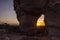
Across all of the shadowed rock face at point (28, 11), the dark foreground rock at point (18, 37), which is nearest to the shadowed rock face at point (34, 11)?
the shadowed rock face at point (28, 11)

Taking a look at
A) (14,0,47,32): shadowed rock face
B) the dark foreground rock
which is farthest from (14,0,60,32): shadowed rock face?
the dark foreground rock

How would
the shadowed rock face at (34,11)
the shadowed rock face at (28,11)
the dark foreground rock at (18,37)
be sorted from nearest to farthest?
the shadowed rock face at (34,11), the dark foreground rock at (18,37), the shadowed rock face at (28,11)

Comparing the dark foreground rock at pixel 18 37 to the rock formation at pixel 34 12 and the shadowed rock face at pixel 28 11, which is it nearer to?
the rock formation at pixel 34 12

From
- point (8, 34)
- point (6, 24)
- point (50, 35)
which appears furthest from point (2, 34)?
point (6, 24)

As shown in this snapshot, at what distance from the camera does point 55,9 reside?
920 cm

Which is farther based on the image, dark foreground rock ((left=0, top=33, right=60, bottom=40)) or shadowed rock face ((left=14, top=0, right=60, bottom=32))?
dark foreground rock ((left=0, top=33, right=60, bottom=40))

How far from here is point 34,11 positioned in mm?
11617

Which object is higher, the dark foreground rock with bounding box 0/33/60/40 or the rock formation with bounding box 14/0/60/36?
the rock formation with bounding box 14/0/60/36

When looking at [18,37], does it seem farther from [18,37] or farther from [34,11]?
[34,11]

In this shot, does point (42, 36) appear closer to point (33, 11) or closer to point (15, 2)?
point (33, 11)

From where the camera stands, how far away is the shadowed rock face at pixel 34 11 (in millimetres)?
9250

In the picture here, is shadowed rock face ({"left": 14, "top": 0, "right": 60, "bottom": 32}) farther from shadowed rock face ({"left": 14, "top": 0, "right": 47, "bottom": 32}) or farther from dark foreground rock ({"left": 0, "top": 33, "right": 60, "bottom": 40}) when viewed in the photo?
dark foreground rock ({"left": 0, "top": 33, "right": 60, "bottom": 40})

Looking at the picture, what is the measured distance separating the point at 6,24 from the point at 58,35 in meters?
9.35

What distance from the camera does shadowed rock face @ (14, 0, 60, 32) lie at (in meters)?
9.25
